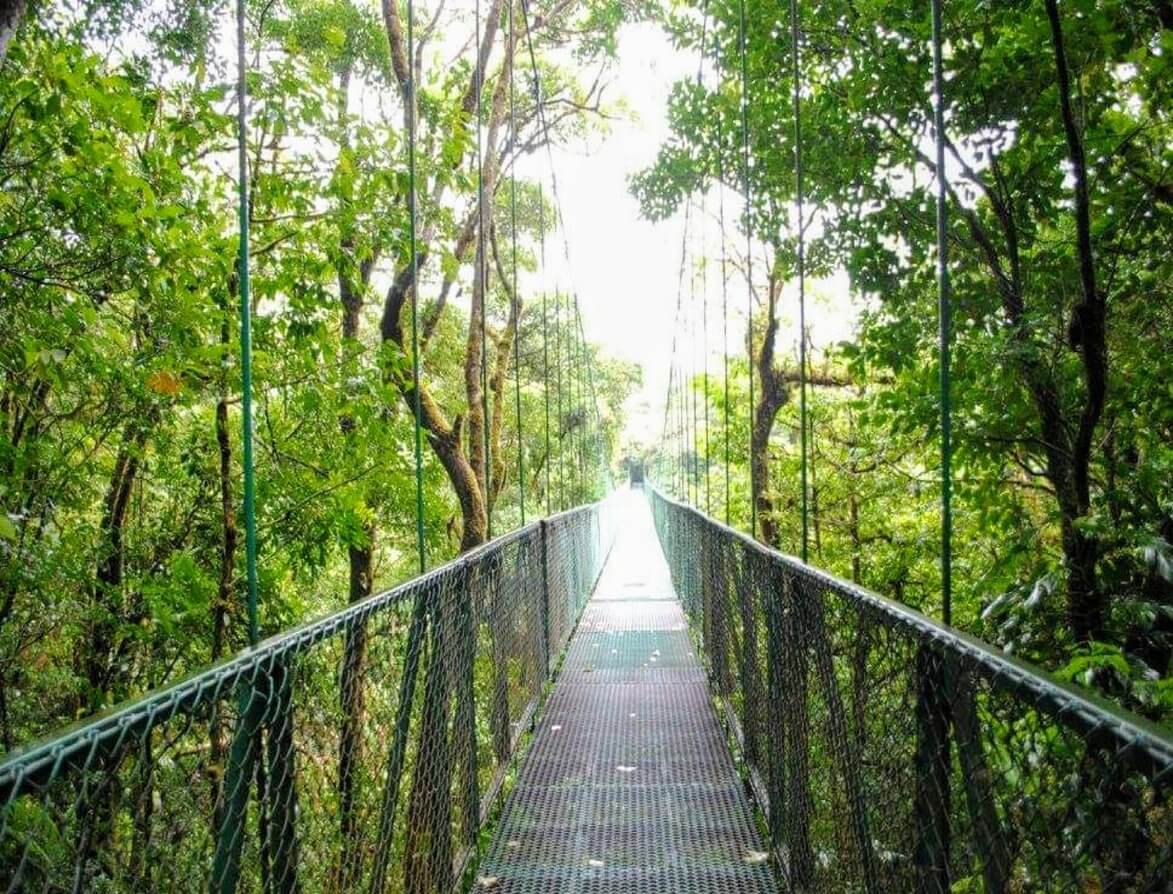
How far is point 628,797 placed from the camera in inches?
89.7

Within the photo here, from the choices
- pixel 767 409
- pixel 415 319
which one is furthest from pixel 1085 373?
pixel 767 409

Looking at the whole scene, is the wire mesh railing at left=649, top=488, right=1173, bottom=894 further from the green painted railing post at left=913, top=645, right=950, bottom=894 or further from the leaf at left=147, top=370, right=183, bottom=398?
the leaf at left=147, top=370, right=183, bottom=398

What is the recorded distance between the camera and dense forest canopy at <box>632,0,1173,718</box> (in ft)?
5.63

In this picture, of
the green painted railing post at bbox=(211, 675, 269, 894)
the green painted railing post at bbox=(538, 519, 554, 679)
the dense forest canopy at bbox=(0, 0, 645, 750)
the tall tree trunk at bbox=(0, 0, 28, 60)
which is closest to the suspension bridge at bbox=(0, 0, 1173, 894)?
the green painted railing post at bbox=(211, 675, 269, 894)

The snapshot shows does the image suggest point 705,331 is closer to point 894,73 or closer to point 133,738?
point 894,73

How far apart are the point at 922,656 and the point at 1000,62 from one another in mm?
1957

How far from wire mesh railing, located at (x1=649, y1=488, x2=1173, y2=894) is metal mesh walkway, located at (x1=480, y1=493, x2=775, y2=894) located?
17 cm

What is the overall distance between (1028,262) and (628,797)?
1.84m

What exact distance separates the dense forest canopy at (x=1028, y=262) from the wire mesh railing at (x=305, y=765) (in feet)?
3.54

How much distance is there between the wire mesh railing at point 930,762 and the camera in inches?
23.8

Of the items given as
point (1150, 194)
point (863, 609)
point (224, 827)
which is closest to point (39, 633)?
point (224, 827)

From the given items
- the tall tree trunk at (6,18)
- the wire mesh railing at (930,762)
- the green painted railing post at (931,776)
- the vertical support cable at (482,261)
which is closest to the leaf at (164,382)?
the vertical support cable at (482,261)

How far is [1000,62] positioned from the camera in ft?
7.41

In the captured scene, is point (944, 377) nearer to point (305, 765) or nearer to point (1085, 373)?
point (1085, 373)
